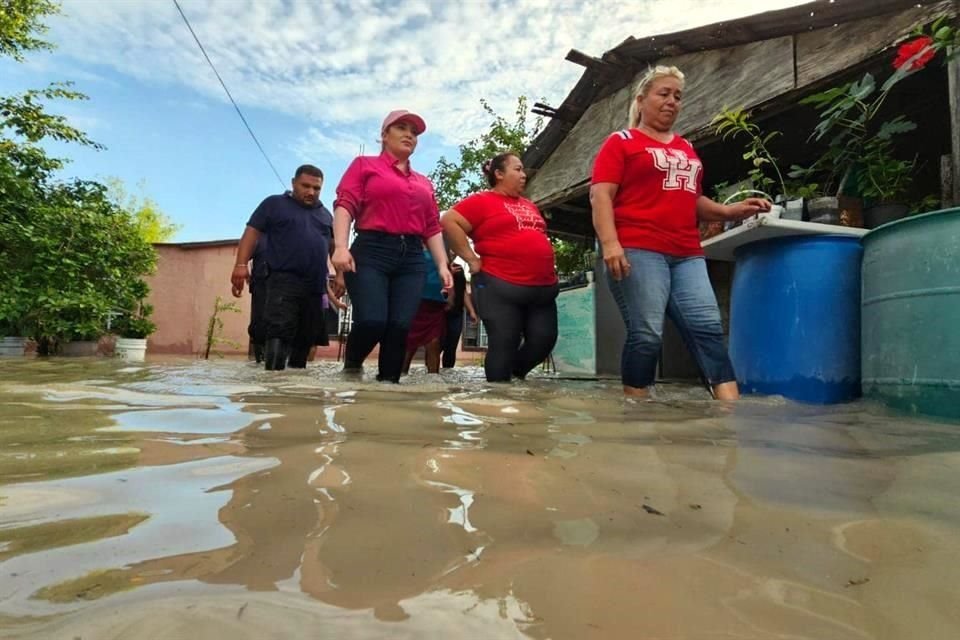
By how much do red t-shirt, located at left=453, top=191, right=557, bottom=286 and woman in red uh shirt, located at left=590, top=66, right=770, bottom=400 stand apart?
77cm

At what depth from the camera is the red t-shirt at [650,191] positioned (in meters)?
2.65

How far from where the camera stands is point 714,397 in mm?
2633

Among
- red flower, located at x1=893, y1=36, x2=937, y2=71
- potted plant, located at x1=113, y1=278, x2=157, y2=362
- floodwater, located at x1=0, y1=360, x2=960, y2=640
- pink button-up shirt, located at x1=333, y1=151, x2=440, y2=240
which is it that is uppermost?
red flower, located at x1=893, y1=36, x2=937, y2=71

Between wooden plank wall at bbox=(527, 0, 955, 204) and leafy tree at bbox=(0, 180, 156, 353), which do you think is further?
leafy tree at bbox=(0, 180, 156, 353)

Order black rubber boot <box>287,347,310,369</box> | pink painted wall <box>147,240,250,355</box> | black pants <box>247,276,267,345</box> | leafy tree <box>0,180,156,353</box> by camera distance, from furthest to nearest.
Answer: pink painted wall <box>147,240,250,355</box>
leafy tree <box>0,180,156,353</box>
black pants <box>247,276,267,345</box>
black rubber boot <box>287,347,310,369</box>

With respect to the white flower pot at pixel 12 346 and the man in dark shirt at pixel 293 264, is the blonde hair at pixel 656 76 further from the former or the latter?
the white flower pot at pixel 12 346

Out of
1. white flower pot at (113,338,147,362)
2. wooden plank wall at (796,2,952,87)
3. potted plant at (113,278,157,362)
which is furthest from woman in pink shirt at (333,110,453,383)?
potted plant at (113,278,157,362)

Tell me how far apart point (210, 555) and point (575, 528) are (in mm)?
445

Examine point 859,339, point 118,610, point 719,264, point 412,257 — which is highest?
point 719,264

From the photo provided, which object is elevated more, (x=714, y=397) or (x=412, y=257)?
(x=412, y=257)

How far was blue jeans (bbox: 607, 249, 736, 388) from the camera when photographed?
2.58 meters

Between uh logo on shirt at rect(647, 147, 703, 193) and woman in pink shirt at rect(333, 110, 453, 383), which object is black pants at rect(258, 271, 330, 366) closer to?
woman in pink shirt at rect(333, 110, 453, 383)

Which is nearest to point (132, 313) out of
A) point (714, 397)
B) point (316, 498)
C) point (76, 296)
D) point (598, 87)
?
point (76, 296)

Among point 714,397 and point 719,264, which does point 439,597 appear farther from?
point 719,264
